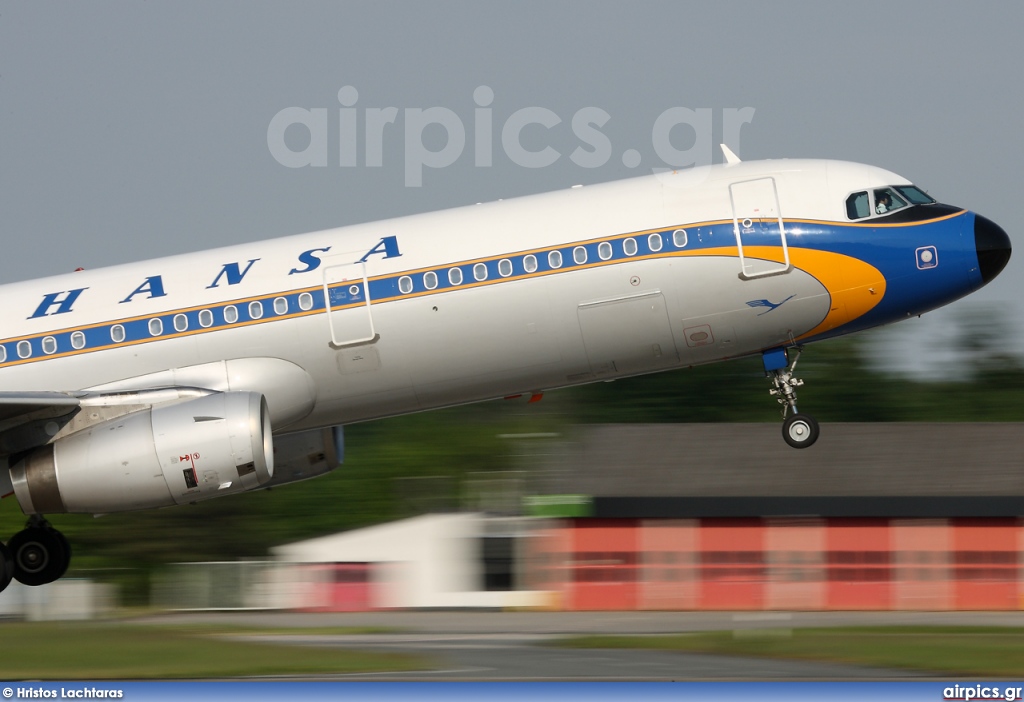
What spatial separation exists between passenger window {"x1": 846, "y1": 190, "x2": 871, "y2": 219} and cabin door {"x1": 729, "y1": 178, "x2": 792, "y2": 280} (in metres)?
1.04

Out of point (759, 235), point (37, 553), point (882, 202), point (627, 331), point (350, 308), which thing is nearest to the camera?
point (759, 235)

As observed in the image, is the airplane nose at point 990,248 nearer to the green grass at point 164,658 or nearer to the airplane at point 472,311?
the airplane at point 472,311

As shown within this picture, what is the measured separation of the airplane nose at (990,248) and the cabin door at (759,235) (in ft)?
9.06

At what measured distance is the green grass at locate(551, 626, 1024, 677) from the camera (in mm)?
24094

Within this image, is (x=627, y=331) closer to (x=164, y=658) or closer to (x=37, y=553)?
(x=37, y=553)

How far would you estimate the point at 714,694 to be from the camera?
55.5ft

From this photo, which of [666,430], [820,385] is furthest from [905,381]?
[666,430]

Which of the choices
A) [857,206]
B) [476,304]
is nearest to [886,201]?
[857,206]

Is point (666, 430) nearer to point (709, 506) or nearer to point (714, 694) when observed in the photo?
point (709, 506)

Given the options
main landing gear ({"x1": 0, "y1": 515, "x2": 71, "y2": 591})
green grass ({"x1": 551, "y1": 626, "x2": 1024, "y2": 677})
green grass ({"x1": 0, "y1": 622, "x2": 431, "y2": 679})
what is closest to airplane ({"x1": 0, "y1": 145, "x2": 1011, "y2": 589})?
main landing gear ({"x1": 0, "y1": 515, "x2": 71, "y2": 591})

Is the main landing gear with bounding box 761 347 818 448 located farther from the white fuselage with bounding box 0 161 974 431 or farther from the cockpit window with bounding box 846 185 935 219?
the cockpit window with bounding box 846 185 935 219

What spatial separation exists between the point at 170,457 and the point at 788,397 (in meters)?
9.35

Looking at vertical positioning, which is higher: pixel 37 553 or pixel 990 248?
pixel 990 248

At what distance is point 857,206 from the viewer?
70.1 ft
